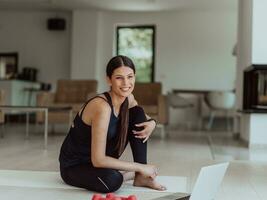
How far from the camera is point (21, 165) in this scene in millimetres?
3441

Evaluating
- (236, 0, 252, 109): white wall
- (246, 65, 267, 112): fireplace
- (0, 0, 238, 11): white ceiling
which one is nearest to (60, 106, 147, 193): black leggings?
(246, 65, 267, 112): fireplace

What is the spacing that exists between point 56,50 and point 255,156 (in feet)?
22.0

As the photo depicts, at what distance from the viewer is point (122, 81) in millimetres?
2312

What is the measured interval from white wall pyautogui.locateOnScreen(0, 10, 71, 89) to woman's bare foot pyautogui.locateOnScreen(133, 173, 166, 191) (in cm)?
798

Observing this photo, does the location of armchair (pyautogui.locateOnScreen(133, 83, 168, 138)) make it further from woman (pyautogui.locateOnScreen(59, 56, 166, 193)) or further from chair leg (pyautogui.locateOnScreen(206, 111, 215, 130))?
woman (pyautogui.locateOnScreen(59, 56, 166, 193))

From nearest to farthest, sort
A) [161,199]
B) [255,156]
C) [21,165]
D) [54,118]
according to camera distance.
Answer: [161,199] → [21,165] → [255,156] → [54,118]

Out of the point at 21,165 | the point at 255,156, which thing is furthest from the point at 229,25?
the point at 21,165

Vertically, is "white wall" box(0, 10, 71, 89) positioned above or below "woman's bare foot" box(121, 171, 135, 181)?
above

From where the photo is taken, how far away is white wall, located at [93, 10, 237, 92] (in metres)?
9.56

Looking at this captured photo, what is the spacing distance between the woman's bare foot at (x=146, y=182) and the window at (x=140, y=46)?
760 centimetres

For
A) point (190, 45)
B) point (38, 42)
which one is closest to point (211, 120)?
point (190, 45)

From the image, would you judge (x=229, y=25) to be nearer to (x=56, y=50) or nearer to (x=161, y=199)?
(x=56, y=50)

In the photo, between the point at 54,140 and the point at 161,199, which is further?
the point at 54,140

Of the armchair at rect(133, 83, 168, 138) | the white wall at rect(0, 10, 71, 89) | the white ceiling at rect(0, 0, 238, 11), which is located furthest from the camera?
the white wall at rect(0, 10, 71, 89)
